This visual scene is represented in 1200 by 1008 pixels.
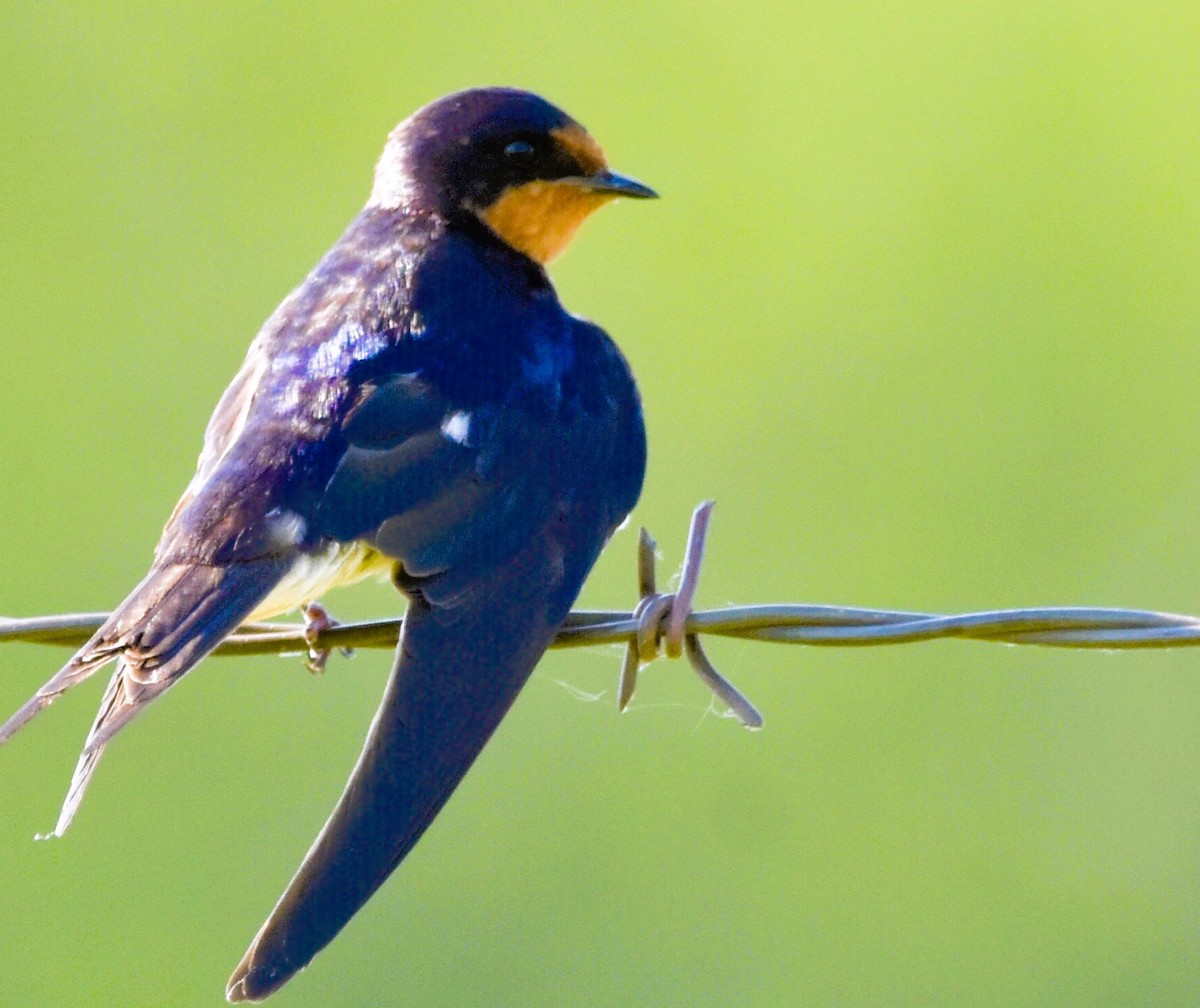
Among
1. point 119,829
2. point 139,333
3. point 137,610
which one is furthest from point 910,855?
point 137,610

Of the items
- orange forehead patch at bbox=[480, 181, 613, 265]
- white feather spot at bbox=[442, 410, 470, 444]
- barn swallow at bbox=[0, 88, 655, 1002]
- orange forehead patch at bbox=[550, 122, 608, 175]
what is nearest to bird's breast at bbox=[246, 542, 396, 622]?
barn swallow at bbox=[0, 88, 655, 1002]

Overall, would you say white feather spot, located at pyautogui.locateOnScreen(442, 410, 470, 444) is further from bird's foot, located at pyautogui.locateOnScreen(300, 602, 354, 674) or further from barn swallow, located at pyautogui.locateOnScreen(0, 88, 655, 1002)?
bird's foot, located at pyautogui.locateOnScreen(300, 602, 354, 674)

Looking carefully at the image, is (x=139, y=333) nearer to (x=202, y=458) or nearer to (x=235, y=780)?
(x=235, y=780)

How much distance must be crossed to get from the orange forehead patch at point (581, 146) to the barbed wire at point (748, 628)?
2.93 ft

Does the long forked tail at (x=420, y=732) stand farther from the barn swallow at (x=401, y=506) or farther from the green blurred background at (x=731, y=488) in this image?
the green blurred background at (x=731, y=488)

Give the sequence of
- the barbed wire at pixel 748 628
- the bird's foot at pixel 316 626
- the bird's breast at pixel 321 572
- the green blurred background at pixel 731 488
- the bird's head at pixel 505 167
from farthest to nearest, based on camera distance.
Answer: the green blurred background at pixel 731 488 < the bird's head at pixel 505 167 < the bird's foot at pixel 316 626 < the bird's breast at pixel 321 572 < the barbed wire at pixel 748 628

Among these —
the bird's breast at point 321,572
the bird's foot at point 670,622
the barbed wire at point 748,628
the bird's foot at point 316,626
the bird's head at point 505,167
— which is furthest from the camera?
the bird's head at point 505,167

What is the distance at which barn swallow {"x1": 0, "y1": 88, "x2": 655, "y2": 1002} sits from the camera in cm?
224

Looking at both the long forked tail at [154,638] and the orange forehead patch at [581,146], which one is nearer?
the long forked tail at [154,638]

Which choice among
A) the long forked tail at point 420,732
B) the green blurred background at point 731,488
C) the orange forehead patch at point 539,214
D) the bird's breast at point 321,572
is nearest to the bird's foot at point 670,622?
the long forked tail at point 420,732

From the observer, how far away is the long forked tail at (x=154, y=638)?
2086mm

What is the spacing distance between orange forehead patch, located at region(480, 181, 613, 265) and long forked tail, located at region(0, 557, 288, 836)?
82 centimetres

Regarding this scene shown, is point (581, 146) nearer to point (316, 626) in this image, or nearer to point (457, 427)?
point (457, 427)

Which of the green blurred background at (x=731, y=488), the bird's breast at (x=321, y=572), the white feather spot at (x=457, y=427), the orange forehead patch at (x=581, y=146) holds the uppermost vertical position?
the orange forehead patch at (x=581, y=146)
